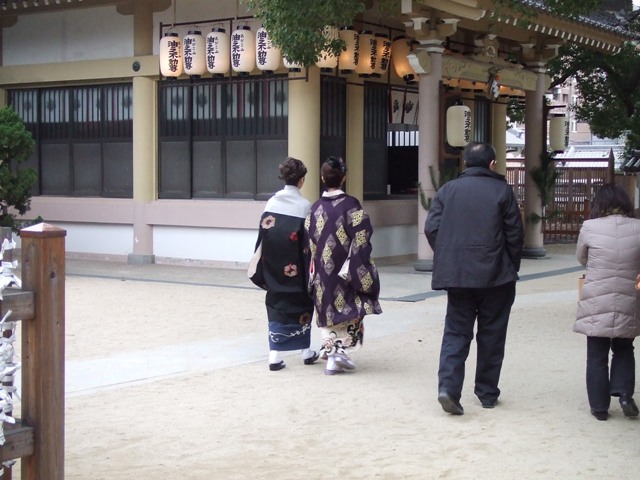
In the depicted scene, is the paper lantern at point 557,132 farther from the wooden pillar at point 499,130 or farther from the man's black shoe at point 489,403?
the man's black shoe at point 489,403

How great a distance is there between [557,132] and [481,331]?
12.3m

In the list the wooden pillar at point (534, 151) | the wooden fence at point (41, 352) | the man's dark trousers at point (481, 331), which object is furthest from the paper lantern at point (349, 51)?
the wooden fence at point (41, 352)

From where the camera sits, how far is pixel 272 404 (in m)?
6.73

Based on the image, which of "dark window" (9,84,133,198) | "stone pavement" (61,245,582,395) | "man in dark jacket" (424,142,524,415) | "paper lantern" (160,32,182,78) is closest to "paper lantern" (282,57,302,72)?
"paper lantern" (160,32,182,78)

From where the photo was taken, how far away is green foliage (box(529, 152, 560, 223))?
57.9ft

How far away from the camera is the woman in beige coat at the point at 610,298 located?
6.07m

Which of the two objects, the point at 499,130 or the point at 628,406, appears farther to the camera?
the point at 499,130

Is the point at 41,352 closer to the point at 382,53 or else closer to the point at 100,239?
the point at 382,53

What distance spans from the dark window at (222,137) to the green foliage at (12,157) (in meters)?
2.39

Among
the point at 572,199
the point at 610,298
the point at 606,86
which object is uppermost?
the point at 606,86

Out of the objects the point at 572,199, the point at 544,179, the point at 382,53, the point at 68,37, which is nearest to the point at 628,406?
the point at 382,53

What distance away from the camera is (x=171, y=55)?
50.5 feet

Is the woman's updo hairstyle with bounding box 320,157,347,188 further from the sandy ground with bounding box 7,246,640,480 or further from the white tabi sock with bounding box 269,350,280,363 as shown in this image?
the sandy ground with bounding box 7,246,640,480

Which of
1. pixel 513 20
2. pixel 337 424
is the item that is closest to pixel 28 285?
pixel 337 424
